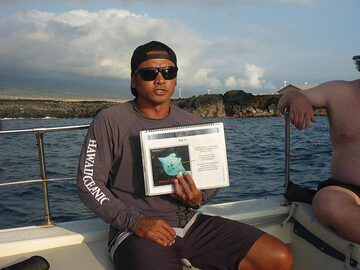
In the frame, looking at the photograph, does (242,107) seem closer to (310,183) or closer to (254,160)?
(254,160)

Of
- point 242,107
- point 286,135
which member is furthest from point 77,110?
point 286,135

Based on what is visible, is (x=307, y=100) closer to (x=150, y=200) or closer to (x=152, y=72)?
(x=152, y=72)

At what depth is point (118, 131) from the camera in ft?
8.09

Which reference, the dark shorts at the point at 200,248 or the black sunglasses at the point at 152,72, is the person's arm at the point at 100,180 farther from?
the black sunglasses at the point at 152,72

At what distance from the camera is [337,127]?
2758 mm

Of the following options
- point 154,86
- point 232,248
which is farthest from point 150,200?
point 154,86

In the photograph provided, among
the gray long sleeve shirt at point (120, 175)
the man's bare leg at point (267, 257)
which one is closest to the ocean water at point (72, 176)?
the gray long sleeve shirt at point (120, 175)

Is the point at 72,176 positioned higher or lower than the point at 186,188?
lower

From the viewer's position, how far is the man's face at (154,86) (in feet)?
8.24

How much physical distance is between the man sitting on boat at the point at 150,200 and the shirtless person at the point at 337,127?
379mm

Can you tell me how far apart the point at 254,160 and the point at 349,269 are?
12.3 metres

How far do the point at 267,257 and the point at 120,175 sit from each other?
0.97 m

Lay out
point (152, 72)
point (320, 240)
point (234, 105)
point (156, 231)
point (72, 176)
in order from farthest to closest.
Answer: point (234, 105)
point (72, 176)
point (320, 240)
point (152, 72)
point (156, 231)

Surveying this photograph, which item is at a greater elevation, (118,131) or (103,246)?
(118,131)
